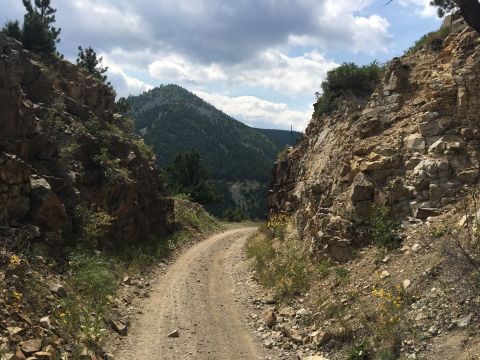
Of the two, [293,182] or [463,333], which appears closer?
[463,333]

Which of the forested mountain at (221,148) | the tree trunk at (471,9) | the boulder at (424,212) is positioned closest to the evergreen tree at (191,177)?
the boulder at (424,212)

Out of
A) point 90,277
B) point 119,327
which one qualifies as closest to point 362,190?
point 119,327

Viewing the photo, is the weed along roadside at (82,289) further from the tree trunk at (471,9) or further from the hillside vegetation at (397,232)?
the tree trunk at (471,9)

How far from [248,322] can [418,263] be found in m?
5.04

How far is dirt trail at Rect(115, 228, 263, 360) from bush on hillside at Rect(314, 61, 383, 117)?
11029mm

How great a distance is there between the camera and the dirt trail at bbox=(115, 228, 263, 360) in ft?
32.3

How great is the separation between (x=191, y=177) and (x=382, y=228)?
1589 inches

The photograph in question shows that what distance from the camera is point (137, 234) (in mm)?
20453

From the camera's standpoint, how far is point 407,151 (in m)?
13.4

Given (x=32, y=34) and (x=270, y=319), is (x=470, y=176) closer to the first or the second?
(x=270, y=319)

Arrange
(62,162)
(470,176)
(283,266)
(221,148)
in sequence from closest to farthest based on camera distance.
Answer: (470,176), (283,266), (62,162), (221,148)

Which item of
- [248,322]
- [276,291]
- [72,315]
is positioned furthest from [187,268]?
[72,315]

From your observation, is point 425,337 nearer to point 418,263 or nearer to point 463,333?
point 463,333

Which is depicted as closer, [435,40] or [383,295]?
[383,295]
